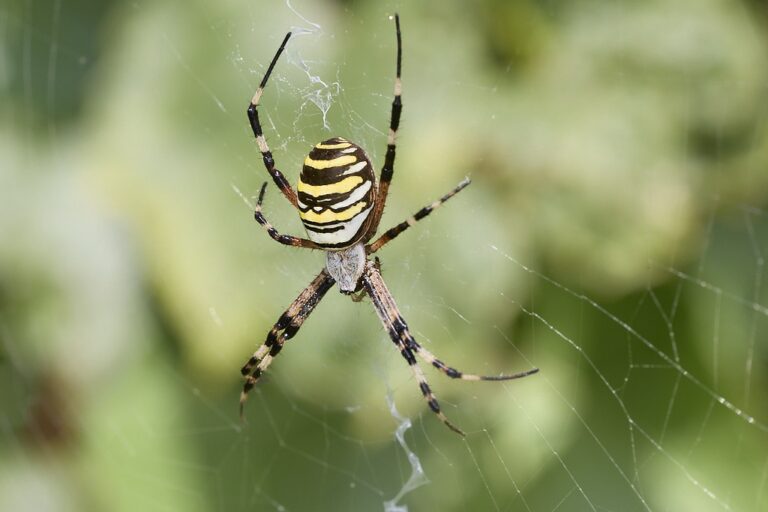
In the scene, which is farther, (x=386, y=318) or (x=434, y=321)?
(x=386, y=318)

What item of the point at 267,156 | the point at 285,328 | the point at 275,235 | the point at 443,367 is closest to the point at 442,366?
the point at 443,367

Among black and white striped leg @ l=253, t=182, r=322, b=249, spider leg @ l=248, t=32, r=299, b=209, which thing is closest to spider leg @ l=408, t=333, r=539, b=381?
black and white striped leg @ l=253, t=182, r=322, b=249

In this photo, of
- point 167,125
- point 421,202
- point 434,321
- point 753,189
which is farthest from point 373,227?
point 753,189

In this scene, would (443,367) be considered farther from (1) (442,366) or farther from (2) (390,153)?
(2) (390,153)

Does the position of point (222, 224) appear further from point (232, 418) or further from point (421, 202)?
point (232, 418)

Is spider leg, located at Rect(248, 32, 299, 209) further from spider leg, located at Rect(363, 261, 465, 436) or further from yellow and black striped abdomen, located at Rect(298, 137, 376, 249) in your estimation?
spider leg, located at Rect(363, 261, 465, 436)

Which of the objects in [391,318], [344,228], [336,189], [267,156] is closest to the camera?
[336,189]
